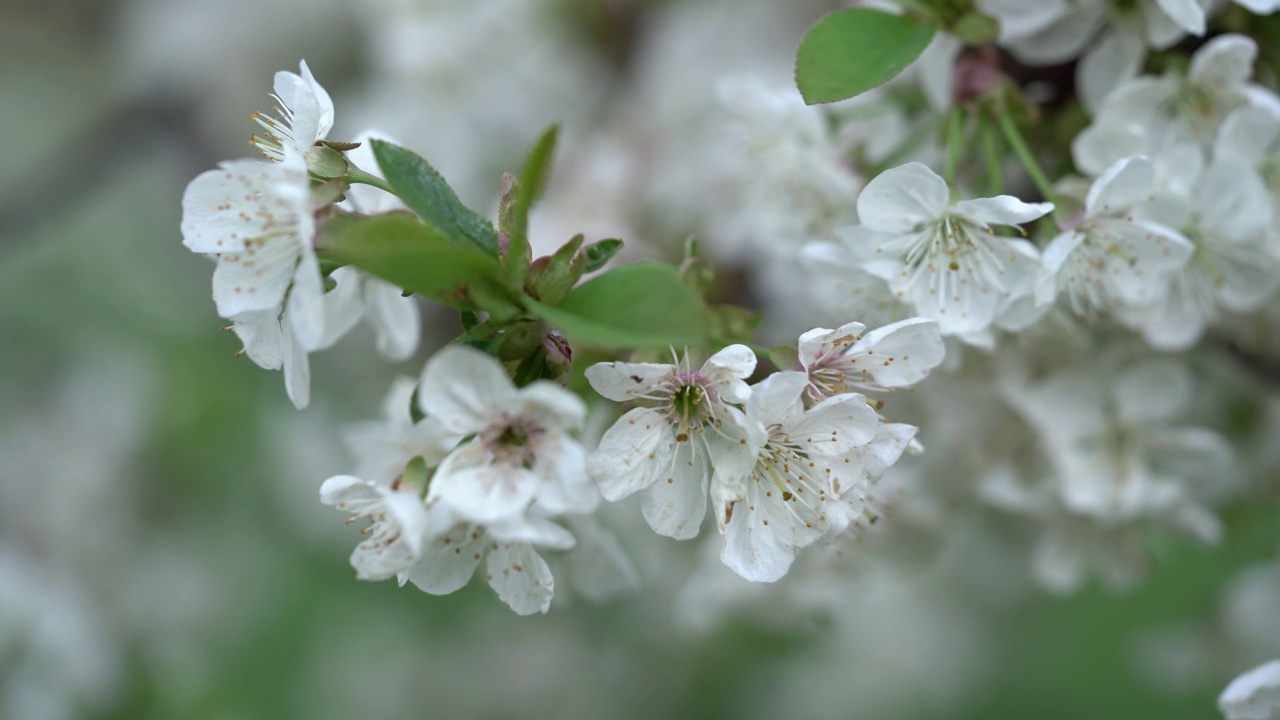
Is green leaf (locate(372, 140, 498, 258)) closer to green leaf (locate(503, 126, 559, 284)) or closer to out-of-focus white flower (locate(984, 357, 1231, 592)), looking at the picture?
green leaf (locate(503, 126, 559, 284))

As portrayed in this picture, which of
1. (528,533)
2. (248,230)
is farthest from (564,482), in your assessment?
(248,230)

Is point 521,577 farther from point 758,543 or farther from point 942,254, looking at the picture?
point 942,254

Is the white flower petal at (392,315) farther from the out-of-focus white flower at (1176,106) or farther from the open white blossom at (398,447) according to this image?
the out-of-focus white flower at (1176,106)

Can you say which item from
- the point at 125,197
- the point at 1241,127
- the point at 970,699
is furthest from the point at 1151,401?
the point at 125,197

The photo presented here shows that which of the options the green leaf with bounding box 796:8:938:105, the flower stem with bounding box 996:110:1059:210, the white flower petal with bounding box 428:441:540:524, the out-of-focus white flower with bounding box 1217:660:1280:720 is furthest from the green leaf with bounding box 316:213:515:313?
the out-of-focus white flower with bounding box 1217:660:1280:720

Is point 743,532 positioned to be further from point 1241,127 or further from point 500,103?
point 500,103

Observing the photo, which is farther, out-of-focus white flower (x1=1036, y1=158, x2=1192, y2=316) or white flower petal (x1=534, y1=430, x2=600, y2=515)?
out-of-focus white flower (x1=1036, y1=158, x2=1192, y2=316)

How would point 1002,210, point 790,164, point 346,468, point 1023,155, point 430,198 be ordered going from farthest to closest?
point 346,468 < point 790,164 < point 1023,155 < point 1002,210 < point 430,198
